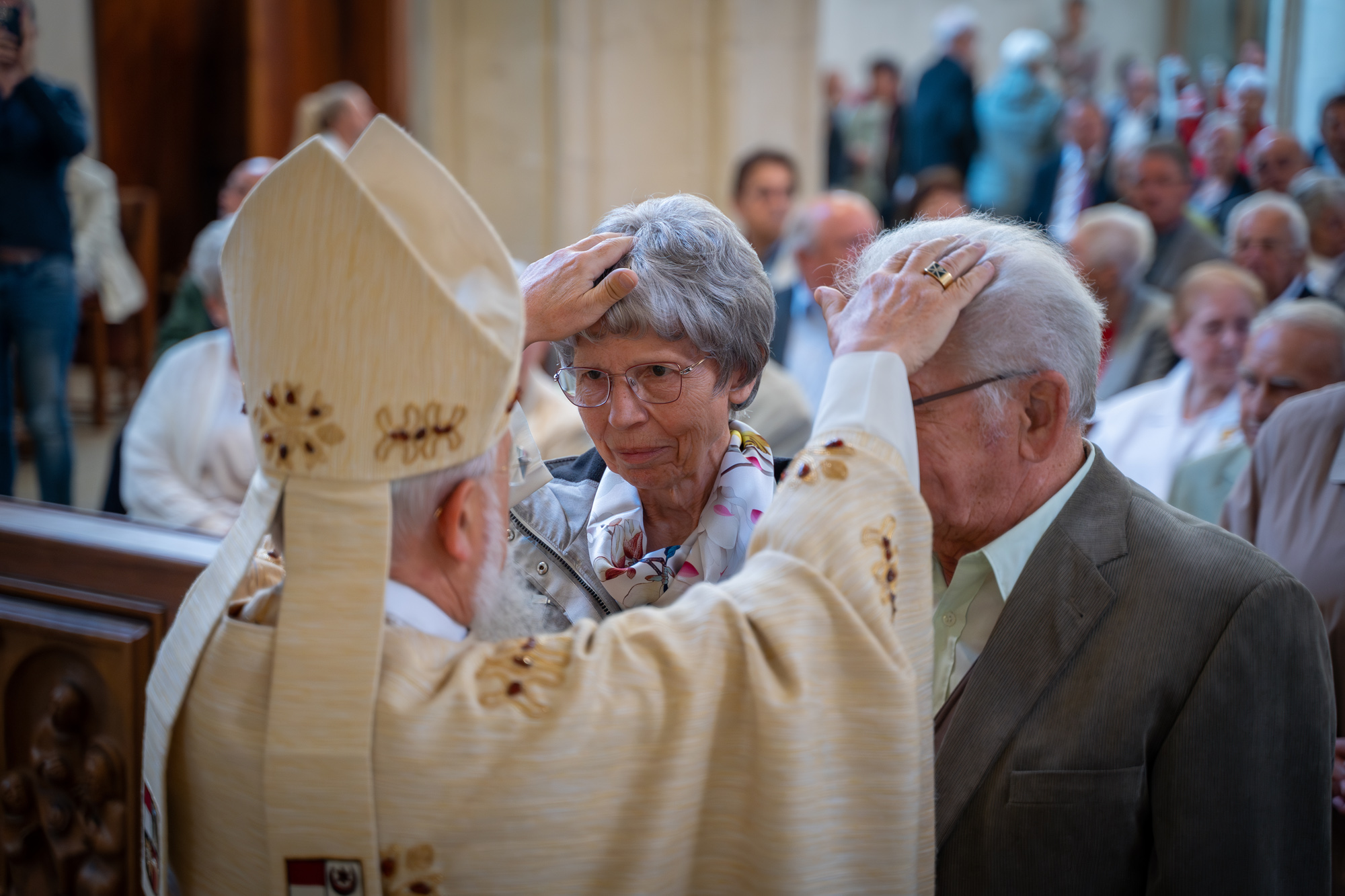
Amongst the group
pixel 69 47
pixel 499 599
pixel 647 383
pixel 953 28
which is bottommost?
pixel 499 599

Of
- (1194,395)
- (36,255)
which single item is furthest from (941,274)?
(36,255)

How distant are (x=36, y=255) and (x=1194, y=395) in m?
4.65

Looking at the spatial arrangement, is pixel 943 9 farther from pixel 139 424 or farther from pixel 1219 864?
pixel 1219 864

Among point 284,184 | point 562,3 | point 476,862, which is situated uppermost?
point 562,3

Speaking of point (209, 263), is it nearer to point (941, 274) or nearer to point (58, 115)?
point (58, 115)

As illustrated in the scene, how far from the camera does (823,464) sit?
1.39 metres

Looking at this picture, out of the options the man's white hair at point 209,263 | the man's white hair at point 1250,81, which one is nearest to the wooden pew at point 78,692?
the man's white hair at point 209,263

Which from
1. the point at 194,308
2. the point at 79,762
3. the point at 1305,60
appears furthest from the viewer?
the point at 1305,60

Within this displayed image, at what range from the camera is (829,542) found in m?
1.33

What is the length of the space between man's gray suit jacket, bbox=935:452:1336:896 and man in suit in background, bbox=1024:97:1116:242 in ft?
20.8

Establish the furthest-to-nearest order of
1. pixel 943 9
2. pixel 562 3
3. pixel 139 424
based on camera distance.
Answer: pixel 943 9 → pixel 562 3 → pixel 139 424

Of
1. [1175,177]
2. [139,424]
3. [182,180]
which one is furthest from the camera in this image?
[182,180]

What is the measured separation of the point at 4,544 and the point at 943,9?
55.7 feet

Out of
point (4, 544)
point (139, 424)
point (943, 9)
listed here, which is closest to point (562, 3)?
point (139, 424)
